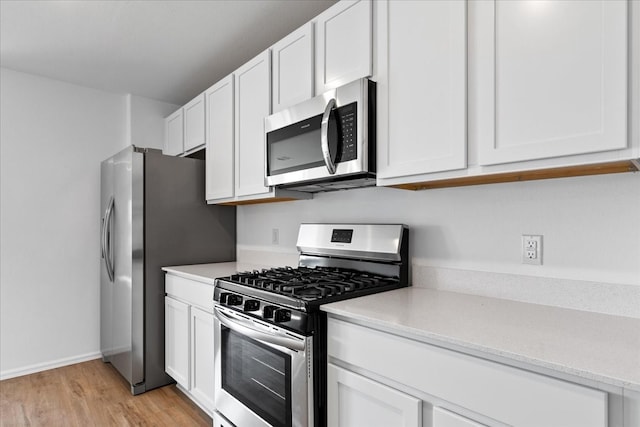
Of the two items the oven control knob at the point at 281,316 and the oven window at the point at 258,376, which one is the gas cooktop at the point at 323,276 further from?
the oven window at the point at 258,376

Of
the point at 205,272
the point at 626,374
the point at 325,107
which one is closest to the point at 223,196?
the point at 205,272

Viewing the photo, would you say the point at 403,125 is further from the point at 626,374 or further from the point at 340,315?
the point at 626,374

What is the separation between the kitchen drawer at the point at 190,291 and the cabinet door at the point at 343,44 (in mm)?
1335

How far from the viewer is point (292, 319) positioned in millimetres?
1512

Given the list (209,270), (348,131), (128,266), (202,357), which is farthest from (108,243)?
(348,131)

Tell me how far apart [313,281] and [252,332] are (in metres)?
0.37

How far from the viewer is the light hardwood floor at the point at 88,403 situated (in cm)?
235

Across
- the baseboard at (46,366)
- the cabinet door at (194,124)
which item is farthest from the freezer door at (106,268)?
the cabinet door at (194,124)

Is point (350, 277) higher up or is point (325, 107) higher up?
point (325, 107)

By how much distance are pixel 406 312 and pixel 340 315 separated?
9.7 inches

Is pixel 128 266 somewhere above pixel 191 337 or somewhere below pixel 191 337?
above

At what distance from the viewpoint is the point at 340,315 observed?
143 centimetres

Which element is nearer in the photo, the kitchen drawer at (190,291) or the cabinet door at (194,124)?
the kitchen drawer at (190,291)

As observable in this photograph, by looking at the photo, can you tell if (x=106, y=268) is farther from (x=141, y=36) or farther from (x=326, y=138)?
(x=326, y=138)
